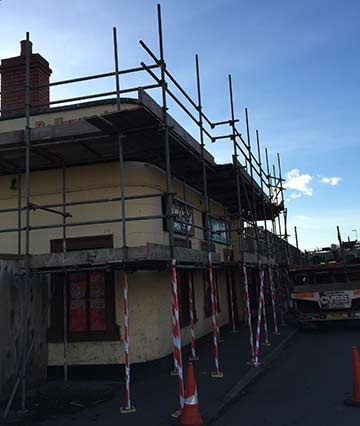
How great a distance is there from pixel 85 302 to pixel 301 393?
4.54 m

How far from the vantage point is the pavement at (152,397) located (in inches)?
226

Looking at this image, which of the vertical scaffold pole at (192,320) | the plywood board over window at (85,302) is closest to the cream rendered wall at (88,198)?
the plywood board over window at (85,302)

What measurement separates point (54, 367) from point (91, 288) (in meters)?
1.71

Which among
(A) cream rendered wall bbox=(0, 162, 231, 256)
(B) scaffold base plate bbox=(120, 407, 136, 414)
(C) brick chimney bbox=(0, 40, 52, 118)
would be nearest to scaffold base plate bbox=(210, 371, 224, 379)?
(B) scaffold base plate bbox=(120, 407, 136, 414)

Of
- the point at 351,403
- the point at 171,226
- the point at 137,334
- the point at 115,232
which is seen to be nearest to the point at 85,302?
the point at 137,334

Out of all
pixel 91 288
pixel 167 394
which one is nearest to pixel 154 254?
pixel 167 394

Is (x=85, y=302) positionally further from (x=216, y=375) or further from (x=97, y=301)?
(x=216, y=375)

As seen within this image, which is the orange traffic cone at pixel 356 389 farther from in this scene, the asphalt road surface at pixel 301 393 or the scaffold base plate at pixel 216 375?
the scaffold base plate at pixel 216 375

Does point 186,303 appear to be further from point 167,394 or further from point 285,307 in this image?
point 285,307

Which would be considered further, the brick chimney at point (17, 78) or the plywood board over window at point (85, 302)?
the brick chimney at point (17, 78)

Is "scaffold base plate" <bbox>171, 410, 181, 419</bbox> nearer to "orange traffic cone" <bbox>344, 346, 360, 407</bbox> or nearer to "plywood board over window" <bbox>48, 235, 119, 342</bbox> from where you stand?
"orange traffic cone" <bbox>344, 346, 360, 407</bbox>

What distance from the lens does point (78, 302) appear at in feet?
28.4

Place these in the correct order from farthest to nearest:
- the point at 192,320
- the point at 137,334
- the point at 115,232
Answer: the point at 192,320
the point at 115,232
the point at 137,334

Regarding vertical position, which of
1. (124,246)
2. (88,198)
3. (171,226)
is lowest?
(124,246)
